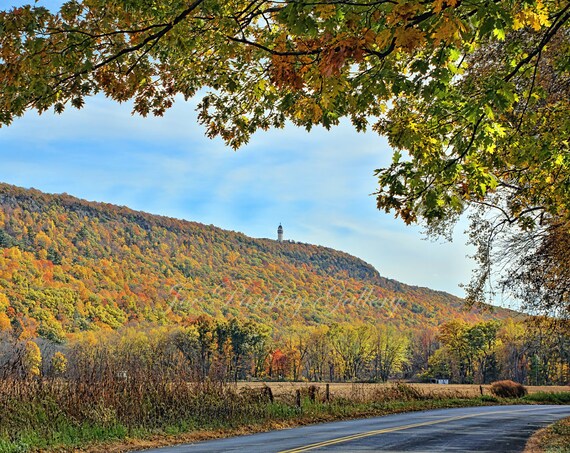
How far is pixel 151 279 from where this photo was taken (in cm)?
14262

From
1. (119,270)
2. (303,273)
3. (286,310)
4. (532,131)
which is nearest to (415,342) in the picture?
(286,310)

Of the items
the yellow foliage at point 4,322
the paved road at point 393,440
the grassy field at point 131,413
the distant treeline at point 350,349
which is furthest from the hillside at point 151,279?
the paved road at point 393,440

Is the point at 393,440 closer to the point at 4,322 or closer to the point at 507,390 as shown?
the point at 507,390

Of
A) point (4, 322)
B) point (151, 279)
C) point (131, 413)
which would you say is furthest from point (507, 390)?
point (151, 279)

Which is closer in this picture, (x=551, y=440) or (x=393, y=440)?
(x=393, y=440)

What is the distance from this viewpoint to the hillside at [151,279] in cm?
11088

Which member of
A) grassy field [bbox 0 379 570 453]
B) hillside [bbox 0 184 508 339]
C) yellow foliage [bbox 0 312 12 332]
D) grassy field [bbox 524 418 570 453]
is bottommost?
grassy field [bbox 524 418 570 453]

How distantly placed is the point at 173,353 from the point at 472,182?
49.5 ft

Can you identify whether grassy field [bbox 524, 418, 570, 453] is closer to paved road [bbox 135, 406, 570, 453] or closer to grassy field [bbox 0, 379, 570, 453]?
paved road [bbox 135, 406, 570, 453]

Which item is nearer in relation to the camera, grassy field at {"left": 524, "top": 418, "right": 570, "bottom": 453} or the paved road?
the paved road

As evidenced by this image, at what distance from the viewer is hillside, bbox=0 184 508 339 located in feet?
364

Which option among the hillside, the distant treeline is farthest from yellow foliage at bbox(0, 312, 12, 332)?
the distant treeline

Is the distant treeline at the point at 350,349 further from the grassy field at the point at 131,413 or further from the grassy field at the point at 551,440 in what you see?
the grassy field at the point at 551,440

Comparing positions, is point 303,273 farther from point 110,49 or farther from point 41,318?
point 110,49
